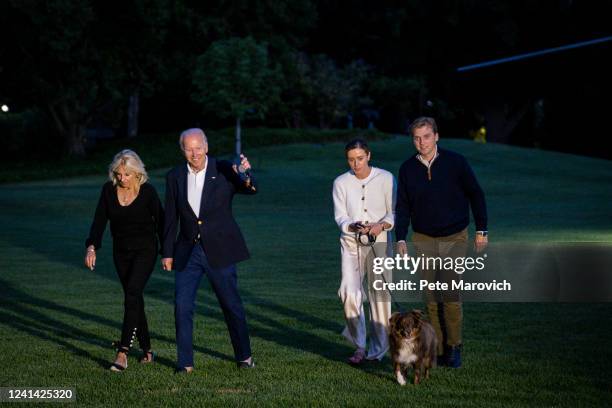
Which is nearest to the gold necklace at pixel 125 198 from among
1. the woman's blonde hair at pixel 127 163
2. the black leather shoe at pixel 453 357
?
the woman's blonde hair at pixel 127 163

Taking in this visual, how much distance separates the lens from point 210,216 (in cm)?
933

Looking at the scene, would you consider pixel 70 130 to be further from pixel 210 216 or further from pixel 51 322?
pixel 210 216

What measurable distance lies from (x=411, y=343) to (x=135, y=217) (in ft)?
9.04

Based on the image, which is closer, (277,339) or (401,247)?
(401,247)

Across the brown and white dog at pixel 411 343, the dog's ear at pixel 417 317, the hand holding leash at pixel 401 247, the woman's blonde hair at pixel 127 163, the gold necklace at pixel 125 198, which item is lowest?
the brown and white dog at pixel 411 343

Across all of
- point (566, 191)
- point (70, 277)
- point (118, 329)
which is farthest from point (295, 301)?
point (566, 191)

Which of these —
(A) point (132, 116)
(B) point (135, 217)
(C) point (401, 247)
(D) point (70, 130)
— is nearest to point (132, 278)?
(B) point (135, 217)

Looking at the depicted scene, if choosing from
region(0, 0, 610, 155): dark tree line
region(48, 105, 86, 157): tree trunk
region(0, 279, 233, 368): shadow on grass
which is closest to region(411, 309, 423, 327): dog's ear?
region(0, 279, 233, 368): shadow on grass

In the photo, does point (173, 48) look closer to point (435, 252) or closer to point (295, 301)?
point (295, 301)

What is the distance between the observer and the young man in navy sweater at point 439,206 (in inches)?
361

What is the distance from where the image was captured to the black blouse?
378 inches

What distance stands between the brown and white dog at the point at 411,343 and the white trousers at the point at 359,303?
89cm

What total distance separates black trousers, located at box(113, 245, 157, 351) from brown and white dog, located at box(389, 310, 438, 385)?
239 centimetres

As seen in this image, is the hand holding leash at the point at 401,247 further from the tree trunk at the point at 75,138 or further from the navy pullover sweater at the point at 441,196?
the tree trunk at the point at 75,138
